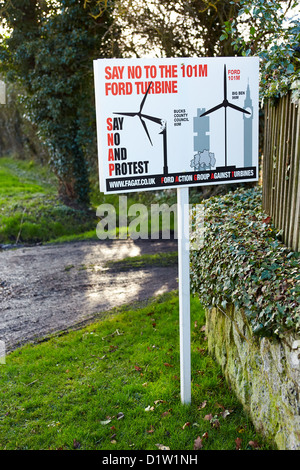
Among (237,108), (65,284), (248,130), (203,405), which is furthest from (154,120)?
(65,284)

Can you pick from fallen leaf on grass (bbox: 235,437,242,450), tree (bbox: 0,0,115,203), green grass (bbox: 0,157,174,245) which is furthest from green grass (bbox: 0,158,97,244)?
fallen leaf on grass (bbox: 235,437,242,450)

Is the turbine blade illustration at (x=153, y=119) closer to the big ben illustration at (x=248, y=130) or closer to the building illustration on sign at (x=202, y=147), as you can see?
the building illustration on sign at (x=202, y=147)

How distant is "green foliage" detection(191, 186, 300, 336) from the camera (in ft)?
12.0

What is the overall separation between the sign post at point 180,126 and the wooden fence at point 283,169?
0.43m

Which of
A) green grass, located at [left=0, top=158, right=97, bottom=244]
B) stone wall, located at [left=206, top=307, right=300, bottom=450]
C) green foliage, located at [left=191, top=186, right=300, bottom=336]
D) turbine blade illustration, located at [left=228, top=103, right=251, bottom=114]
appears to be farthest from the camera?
green grass, located at [left=0, top=158, right=97, bottom=244]

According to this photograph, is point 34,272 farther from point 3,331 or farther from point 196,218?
point 196,218

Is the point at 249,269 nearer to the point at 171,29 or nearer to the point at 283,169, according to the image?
the point at 283,169

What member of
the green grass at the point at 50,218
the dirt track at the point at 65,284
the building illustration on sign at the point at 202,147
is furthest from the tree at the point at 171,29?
the building illustration on sign at the point at 202,147

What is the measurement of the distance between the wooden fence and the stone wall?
3.54ft

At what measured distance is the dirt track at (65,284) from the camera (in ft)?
22.8

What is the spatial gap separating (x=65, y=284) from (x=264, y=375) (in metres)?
5.47

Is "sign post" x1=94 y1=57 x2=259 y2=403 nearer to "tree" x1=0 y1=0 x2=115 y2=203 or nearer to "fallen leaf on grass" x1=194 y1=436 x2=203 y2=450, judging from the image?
"fallen leaf on grass" x1=194 y1=436 x2=203 y2=450
